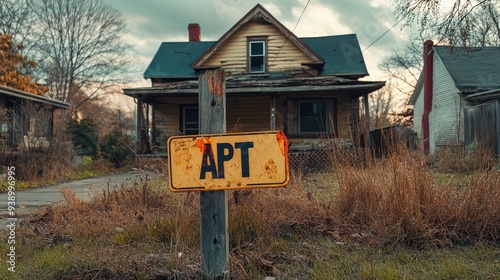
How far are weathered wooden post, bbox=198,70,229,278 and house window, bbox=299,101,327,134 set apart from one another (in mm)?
12774

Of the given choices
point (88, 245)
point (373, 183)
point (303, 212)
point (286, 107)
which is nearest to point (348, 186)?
point (373, 183)

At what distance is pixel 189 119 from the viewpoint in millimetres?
16422

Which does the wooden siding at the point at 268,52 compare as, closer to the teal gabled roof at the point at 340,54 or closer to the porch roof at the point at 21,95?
the teal gabled roof at the point at 340,54

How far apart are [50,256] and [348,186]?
118 inches

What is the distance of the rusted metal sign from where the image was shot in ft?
8.37

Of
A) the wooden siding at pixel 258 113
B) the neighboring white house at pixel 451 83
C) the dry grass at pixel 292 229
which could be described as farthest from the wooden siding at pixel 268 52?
the dry grass at pixel 292 229

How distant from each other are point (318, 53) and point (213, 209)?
15.8m

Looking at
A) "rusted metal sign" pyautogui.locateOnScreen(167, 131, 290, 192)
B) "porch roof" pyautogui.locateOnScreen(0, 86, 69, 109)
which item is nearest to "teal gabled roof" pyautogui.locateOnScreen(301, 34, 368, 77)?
"porch roof" pyautogui.locateOnScreen(0, 86, 69, 109)

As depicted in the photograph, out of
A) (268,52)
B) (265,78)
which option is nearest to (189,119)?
(265,78)

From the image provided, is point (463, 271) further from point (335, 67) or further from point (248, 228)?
point (335, 67)

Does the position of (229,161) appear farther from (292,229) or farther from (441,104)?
(441,104)

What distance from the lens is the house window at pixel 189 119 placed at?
16328mm

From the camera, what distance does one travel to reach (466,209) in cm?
373

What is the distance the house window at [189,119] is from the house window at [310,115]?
4.45 metres
